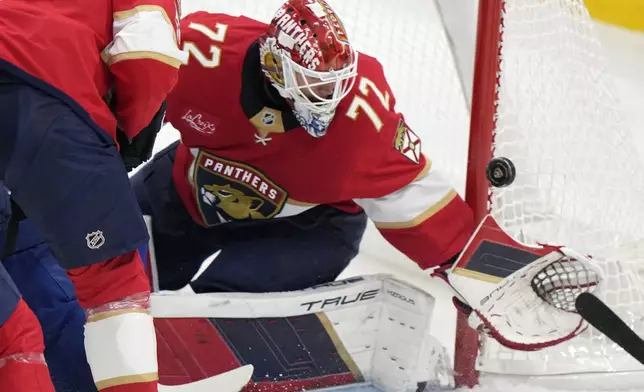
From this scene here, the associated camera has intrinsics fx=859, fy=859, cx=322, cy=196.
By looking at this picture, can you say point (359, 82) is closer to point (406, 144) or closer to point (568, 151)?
point (406, 144)

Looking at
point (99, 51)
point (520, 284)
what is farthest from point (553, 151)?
point (99, 51)

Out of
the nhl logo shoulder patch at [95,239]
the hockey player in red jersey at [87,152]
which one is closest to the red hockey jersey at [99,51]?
the hockey player in red jersey at [87,152]

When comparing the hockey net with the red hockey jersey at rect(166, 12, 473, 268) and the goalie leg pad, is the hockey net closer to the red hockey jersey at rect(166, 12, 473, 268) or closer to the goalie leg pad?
the red hockey jersey at rect(166, 12, 473, 268)

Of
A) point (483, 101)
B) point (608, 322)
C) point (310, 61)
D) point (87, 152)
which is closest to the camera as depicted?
point (87, 152)

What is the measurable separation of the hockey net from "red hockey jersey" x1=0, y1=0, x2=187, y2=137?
835 mm

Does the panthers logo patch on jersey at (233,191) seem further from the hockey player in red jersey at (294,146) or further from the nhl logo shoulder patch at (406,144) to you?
the nhl logo shoulder patch at (406,144)

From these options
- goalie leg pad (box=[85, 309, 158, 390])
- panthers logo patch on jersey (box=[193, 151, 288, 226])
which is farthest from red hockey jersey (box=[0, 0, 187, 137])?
panthers logo patch on jersey (box=[193, 151, 288, 226])

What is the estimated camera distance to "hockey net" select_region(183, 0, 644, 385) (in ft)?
6.12

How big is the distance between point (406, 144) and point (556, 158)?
1.25 ft

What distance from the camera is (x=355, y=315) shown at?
6.24 feet

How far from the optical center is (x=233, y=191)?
6.29 feet

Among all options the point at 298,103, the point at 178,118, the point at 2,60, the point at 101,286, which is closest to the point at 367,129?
the point at 298,103

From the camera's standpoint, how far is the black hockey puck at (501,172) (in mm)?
1785

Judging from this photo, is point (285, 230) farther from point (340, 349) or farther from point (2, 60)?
point (2, 60)
